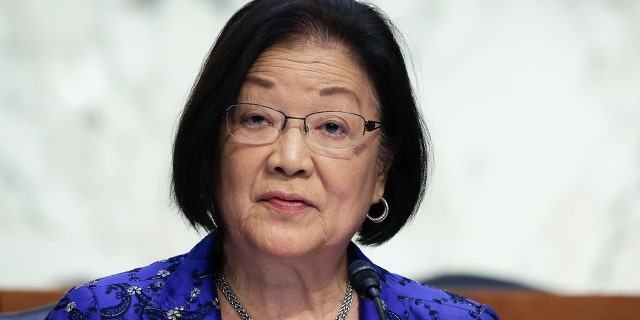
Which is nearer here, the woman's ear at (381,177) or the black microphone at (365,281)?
the black microphone at (365,281)

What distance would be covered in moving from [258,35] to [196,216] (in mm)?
419

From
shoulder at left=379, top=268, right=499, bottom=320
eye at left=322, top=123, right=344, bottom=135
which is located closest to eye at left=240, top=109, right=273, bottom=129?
eye at left=322, top=123, right=344, bottom=135

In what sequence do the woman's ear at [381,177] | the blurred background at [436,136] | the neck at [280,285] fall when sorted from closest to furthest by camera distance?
the neck at [280,285]
the woman's ear at [381,177]
the blurred background at [436,136]

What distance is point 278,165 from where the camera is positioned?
1.89 metres

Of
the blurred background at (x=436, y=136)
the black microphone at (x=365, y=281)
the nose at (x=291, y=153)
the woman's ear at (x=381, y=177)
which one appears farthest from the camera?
the blurred background at (x=436, y=136)

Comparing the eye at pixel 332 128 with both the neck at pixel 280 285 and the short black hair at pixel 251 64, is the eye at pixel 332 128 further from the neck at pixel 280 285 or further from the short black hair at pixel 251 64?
the neck at pixel 280 285

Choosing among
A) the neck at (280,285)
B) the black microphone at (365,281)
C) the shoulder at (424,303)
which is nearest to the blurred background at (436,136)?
the shoulder at (424,303)

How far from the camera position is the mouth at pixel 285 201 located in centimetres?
189

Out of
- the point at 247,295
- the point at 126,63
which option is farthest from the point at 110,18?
the point at 247,295

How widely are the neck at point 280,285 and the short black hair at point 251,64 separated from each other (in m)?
0.13

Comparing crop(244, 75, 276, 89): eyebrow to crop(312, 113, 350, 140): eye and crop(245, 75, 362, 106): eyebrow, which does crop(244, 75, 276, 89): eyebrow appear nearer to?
crop(245, 75, 362, 106): eyebrow

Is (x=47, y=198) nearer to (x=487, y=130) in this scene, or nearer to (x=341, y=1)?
(x=487, y=130)

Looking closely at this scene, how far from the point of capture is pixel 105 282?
6.56 feet

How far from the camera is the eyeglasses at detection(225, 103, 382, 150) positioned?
1.94 m
